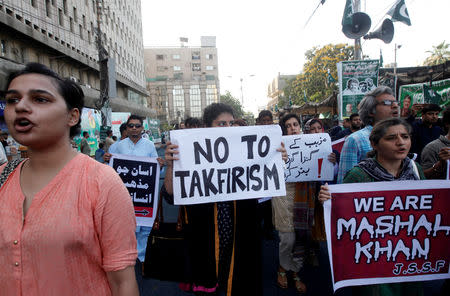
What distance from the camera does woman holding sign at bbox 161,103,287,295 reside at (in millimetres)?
2137

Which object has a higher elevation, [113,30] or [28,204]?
[113,30]

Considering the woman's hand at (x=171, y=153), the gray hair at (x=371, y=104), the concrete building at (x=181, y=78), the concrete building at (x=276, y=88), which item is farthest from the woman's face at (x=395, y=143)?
the concrete building at (x=181, y=78)

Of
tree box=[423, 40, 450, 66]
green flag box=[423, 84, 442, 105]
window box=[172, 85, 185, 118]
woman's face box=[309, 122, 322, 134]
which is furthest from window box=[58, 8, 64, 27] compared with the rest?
window box=[172, 85, 185, 118]

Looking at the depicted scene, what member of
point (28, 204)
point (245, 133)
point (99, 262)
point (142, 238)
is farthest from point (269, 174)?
point (142, 238)

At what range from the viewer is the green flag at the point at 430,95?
6875 millimetres

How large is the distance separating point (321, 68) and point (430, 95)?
24.5 metres

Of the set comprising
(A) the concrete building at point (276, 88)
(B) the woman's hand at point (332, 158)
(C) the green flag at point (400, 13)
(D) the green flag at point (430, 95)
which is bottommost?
(B) the woman's hand at point (332, 158)

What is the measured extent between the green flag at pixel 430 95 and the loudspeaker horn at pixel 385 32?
141cm

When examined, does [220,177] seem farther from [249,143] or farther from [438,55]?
[438,55]

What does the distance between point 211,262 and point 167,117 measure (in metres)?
92.0

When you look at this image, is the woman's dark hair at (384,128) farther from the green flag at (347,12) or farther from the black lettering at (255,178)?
the green flag at (347,12)

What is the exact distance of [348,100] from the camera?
6.83m

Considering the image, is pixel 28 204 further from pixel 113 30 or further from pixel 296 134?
pixel 113 30

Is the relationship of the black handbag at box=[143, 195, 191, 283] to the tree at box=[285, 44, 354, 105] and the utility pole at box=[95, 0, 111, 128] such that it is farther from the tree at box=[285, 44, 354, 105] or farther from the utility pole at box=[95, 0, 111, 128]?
the tree at box=[285, 44, 354, 105]
